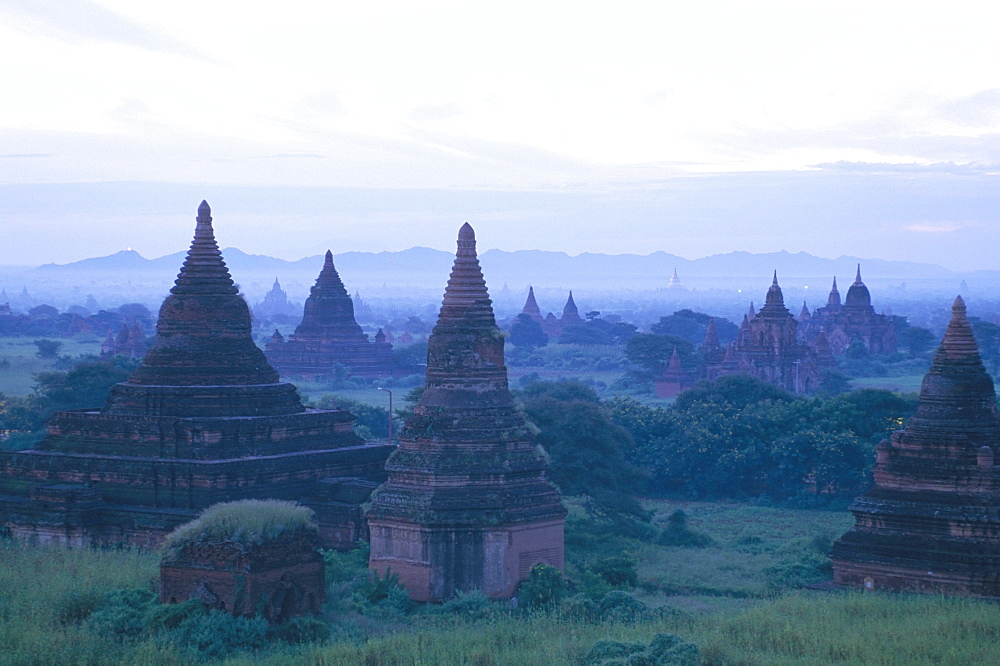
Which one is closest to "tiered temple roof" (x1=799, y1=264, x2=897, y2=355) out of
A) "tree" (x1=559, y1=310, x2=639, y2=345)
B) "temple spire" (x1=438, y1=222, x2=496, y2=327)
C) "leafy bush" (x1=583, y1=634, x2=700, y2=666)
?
"tree" (x1=559, y1=310, x2=639, y2=345)

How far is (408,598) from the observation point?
25812 millimetres

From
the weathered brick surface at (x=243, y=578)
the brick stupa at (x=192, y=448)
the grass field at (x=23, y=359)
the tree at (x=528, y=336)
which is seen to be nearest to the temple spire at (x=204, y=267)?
the brick stupa at (x=192, y=448)

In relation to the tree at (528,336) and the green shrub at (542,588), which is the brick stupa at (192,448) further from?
the tree at (528,336)

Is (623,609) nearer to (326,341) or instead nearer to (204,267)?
(204,267)

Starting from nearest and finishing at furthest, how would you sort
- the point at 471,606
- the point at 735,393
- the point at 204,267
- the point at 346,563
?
the point at 471,606 < the point at 346,563 < the point at 204,267 < the point at 735,393

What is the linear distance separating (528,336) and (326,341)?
42.6m

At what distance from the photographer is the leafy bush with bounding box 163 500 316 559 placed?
75.3 ft

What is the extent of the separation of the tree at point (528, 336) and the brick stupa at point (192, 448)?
282 feet

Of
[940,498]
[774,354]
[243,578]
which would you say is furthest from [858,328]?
[243,578]

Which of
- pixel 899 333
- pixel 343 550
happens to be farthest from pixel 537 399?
pixel 899 333

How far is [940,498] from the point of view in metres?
25.4

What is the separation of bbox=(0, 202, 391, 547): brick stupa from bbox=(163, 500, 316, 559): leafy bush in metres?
4.79

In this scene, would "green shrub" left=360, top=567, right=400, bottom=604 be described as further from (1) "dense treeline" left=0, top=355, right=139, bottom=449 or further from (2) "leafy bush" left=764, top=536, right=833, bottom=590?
(1) "dense treeline" left=0, top=355, right=139, bottom=449

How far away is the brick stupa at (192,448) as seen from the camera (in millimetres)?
28906
